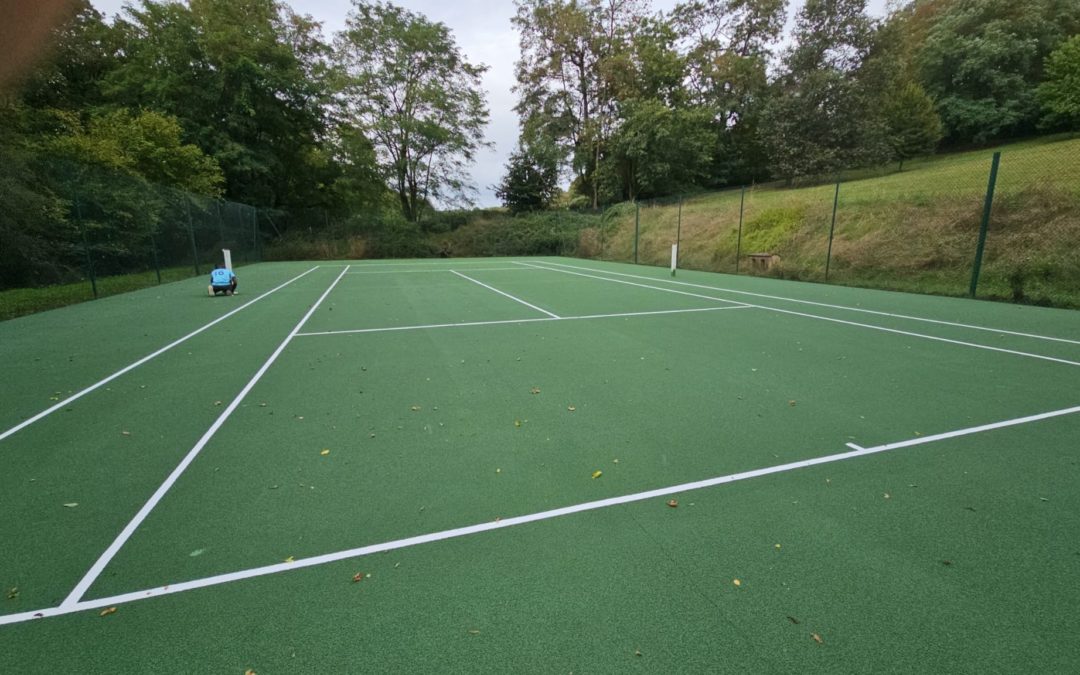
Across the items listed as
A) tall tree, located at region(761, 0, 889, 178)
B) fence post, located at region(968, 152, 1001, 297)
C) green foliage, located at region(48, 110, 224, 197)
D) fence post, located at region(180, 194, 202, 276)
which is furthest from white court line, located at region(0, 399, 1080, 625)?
tall tree, located at region(761, 0, 889, 178)

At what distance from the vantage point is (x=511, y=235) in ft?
97.9


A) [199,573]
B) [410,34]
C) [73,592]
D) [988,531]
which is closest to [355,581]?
[199,573]

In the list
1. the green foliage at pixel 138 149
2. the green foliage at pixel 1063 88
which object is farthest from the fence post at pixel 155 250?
the green foliage at pixel 1063 88

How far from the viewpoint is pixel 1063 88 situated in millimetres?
28234

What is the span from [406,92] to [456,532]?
116ft

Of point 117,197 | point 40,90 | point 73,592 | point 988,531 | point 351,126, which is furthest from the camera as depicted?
point 351,126

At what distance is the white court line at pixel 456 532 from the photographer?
1.80 m

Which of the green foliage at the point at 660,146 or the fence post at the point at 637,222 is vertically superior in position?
the green foliage at the point at 660,146

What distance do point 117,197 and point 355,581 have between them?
15612 mm

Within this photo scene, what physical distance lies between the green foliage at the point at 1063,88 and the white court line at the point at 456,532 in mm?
39480

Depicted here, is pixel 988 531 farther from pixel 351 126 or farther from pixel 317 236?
pixel 351 126

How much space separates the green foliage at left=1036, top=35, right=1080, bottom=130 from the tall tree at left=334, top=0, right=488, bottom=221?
118 feet

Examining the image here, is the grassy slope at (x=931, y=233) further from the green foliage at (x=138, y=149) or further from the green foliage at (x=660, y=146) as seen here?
the green foliage at (x=138, y=149)

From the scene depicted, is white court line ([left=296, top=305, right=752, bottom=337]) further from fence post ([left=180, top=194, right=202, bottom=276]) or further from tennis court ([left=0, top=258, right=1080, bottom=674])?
fence post ([left=180, top=194, right=202, bottom=276])
